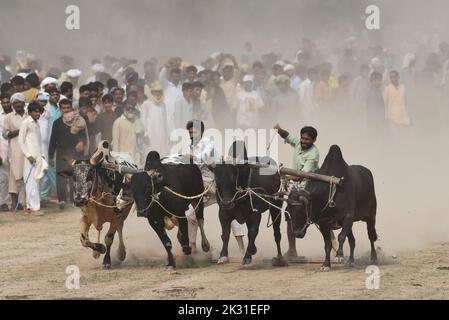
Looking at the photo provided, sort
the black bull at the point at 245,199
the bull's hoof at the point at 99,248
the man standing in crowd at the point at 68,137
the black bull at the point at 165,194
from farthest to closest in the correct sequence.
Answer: the man standing in crowd at the point at 68,137 → the bull's hoof at the point at 99,248 → the black bull at the point at 245,199 → the black bull at the point at 165,194

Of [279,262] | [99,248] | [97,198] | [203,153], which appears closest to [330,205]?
[279,262]

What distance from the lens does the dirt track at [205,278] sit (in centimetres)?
1689

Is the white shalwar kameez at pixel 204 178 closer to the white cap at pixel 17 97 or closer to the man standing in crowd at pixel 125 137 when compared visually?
the man standing in crowd at pixel 125 137

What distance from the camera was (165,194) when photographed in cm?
1912

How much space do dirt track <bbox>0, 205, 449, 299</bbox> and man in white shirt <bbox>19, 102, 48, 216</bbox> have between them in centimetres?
380

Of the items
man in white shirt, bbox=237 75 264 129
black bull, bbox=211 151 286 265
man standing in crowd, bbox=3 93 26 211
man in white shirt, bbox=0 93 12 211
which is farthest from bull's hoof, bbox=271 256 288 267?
man in white shirt, bbox=237 75 264 129

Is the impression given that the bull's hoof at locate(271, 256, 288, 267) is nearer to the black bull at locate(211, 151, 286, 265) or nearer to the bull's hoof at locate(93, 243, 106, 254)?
the black bull at locate(211, 151, 286, 265)

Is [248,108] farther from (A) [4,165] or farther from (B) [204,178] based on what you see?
(B) [204,178]

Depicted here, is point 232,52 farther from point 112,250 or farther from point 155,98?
point 112,250

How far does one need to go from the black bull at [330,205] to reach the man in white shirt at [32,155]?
8388 mm

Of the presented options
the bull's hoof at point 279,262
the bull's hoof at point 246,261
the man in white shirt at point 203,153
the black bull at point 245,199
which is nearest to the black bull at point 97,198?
the man in white shirt at point 203,153

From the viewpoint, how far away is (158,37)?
148 ft
